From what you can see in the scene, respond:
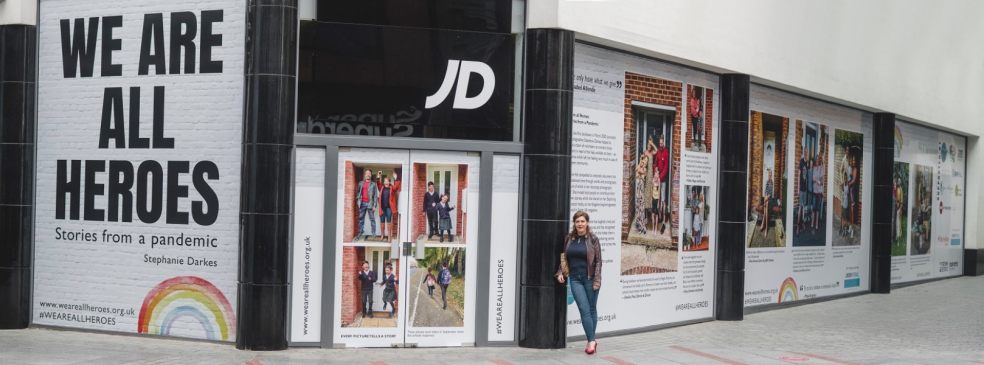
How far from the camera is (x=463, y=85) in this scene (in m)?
13.1

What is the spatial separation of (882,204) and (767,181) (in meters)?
5.24

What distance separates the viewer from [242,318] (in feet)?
41.6

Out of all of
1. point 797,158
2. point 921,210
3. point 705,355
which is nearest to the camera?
point 705,355

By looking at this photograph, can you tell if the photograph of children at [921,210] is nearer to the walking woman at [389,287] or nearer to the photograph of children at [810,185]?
the photograph of children at [810,185]

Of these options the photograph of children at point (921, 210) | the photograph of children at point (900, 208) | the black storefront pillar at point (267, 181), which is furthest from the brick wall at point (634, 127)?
the photograph of children at point (921, 210)

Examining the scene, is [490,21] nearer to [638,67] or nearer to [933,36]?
[638,67]

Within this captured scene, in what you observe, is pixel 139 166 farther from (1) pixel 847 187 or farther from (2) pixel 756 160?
(1) pixel 847 187

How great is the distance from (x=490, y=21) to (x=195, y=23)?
3488 millimetres

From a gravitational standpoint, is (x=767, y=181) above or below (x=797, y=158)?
below

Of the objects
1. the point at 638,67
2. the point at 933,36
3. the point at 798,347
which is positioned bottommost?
the point at 798,347

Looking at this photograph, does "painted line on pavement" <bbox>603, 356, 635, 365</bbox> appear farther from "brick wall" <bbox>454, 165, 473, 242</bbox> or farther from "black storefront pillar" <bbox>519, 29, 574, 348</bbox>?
"brick wall" <bbox>454, 165, 473, 242</bbox>

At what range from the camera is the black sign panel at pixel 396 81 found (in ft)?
41.9

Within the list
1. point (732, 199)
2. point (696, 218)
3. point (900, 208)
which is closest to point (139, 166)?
point (696, 218)

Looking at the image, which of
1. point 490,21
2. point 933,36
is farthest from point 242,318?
point 933,36
